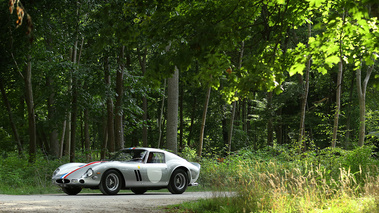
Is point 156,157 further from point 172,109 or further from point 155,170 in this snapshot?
point 172,109

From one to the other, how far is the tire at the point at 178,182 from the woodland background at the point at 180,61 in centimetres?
322

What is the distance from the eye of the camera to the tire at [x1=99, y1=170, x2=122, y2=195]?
12672 mm

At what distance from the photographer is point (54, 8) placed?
55.9 feet

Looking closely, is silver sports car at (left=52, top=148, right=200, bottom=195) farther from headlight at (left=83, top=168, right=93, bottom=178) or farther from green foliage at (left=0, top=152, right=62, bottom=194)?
green foliage at (left=0, top=152, right=62, bottom=194)

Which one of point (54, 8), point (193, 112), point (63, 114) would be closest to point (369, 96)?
point (193, 112)

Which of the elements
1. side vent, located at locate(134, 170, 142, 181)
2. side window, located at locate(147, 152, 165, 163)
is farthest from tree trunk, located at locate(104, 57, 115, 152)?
side vent, located at locate(134, 170, 142, 181)

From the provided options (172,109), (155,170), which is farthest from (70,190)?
(172,109)

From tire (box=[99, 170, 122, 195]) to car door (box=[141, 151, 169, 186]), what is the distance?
2.88ft

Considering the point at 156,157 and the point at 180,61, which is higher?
the point at 180,61

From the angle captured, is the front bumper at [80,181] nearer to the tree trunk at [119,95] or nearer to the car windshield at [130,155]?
the car windshield at [130,155]

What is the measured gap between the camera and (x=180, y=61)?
28.3 feet

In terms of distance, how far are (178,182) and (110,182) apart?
8.38ft

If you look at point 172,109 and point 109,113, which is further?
point 109,113

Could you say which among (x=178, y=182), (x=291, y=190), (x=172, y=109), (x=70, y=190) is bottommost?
(x=70, y=190)
